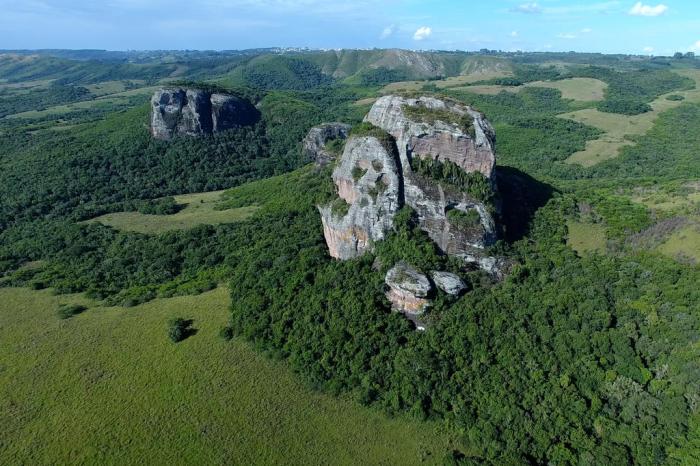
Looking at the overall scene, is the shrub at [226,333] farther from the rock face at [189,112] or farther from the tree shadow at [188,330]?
the rock face at [189,112]

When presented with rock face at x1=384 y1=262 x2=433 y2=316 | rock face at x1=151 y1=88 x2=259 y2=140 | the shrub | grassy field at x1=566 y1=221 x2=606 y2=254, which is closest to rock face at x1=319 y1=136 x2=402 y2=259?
rock face at x1=384 y1=262 x2=433 y2=316

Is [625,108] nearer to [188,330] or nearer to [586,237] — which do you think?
[586,237]

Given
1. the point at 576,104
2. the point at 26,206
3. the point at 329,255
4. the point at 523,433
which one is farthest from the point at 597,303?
the point at 576,104

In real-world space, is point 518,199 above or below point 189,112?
below

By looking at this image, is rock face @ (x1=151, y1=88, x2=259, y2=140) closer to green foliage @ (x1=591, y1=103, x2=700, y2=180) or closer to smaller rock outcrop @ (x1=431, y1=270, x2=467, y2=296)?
smaller rock outcrop @ (x1=431, y1=270, x2=467, y2=296)

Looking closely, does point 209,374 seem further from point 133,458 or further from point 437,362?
point 437,362

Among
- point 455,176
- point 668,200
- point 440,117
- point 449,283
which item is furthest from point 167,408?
point 668,200

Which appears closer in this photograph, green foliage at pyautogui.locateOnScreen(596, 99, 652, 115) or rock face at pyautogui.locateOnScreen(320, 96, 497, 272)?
rock face at pyautogui.locateOnScreen(320, 96, 497, 272)
